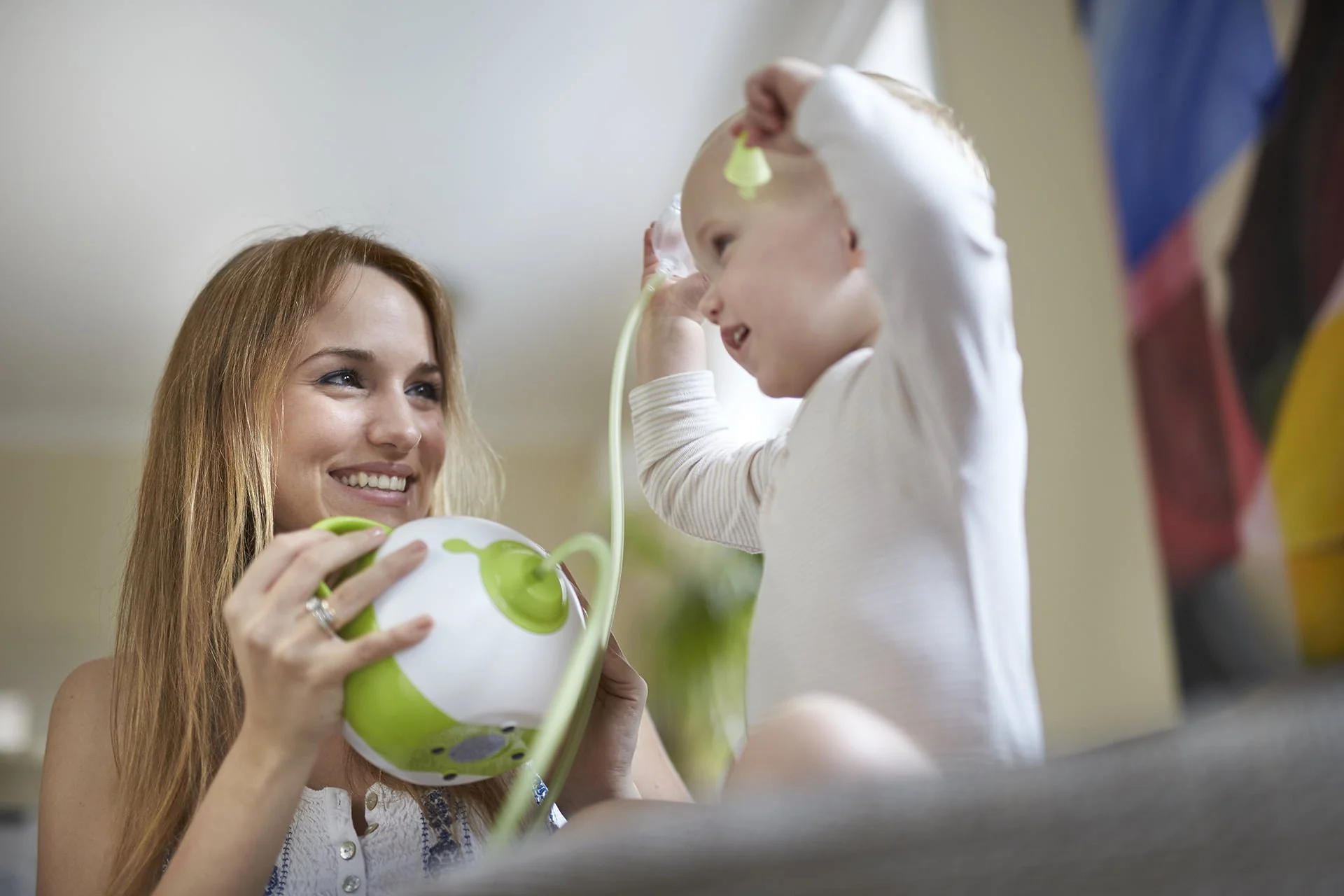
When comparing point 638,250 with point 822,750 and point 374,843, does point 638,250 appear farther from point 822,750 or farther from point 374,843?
point 822,750

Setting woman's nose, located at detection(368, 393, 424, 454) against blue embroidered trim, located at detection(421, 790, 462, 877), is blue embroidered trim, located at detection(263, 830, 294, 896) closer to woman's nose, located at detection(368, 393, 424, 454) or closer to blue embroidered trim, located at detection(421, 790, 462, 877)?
blue embroidered trim, located at detection(421, 790, 462, 877)

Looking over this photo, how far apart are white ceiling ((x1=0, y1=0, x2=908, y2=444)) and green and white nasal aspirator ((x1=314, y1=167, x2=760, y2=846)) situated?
0.98 meters

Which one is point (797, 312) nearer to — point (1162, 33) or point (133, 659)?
point (1162, 33)

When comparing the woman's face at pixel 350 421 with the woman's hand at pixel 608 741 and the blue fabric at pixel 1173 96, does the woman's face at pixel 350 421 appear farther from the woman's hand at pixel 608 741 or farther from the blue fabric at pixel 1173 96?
the blue fabric at pixel 1173 96

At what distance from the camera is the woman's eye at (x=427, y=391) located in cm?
98

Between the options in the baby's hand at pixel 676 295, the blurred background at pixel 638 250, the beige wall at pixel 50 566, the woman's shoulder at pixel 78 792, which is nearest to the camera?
the blurred background at pixel 638 250

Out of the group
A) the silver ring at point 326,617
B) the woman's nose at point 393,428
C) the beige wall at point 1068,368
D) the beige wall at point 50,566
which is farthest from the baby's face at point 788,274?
the beige wall at point 50,566

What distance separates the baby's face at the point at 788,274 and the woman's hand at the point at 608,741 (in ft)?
0.86

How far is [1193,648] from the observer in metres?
0.51

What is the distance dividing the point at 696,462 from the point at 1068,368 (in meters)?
0.22

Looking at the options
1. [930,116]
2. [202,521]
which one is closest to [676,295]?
[930,116]

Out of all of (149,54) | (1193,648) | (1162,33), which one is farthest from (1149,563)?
(149,54)

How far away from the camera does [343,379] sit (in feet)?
2.95

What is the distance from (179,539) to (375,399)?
189 mm
